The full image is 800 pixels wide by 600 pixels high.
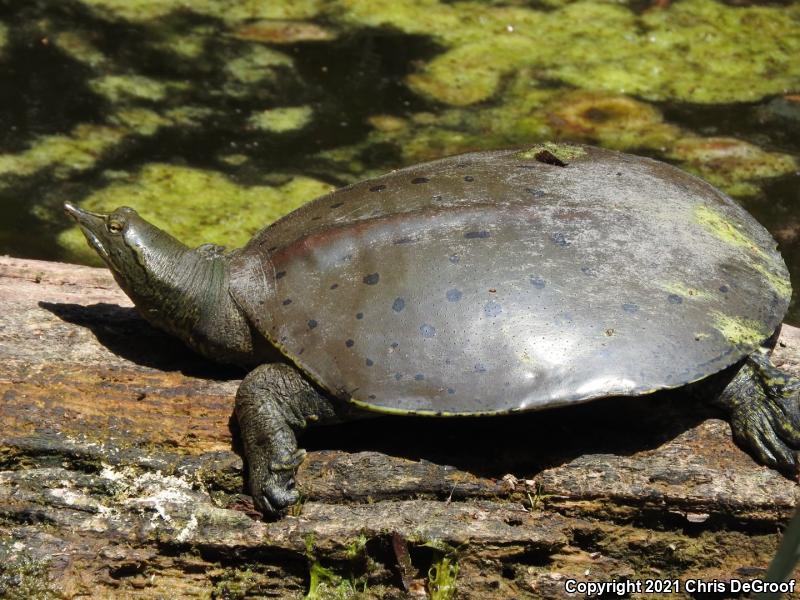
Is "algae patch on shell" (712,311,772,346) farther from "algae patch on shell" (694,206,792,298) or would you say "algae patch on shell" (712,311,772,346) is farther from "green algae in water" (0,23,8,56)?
"green algae in water" (0,23,8,56)

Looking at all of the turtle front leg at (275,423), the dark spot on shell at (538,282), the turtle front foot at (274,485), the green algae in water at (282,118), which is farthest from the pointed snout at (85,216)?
the green algae in water at (282,118)

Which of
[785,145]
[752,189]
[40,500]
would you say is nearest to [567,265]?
[40,500]

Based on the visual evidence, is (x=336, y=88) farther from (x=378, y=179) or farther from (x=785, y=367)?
(x=785, y=367)

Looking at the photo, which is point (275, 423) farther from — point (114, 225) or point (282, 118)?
point (282, 118)

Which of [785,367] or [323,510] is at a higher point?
[785,367]

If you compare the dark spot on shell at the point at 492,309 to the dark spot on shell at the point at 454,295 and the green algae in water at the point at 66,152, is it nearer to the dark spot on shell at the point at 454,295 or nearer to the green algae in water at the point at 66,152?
the dark spot on shell at the point at 454,295
